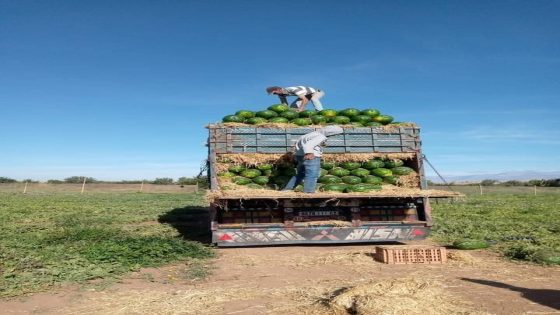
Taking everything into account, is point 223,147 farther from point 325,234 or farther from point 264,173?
point 325,234

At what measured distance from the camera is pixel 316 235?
970 cm

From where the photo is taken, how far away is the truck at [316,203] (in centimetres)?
952

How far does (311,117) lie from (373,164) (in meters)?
2.06

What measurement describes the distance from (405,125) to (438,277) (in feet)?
16.2

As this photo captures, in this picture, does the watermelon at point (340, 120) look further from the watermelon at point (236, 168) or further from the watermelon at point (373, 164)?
the watermelon at point (236, 168)

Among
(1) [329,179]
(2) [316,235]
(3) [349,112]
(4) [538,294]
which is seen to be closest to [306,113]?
(3) [349,112]

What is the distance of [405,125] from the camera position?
36.1 ft

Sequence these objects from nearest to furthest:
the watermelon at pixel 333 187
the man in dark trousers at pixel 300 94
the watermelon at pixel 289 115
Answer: the watermelon at pixel 333 187
the watermelon at pixel 289 115
the man in dark trousers at pixel 300 94

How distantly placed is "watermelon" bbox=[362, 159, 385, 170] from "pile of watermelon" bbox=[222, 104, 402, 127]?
1.00 meters

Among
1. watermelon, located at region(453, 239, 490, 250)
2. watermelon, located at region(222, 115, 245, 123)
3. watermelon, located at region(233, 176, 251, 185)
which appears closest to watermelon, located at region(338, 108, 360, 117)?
watermelon, located at region(222, 115, 245, 123)

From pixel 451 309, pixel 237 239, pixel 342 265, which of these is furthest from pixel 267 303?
pixel 237 239

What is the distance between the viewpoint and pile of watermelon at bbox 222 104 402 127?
1112 cm

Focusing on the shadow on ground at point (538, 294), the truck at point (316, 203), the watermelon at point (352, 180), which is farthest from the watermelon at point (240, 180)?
the shadow on ground at point (538, 294)

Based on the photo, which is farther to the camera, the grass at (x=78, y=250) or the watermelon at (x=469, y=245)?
the watermelon at (x=469, y=245)
